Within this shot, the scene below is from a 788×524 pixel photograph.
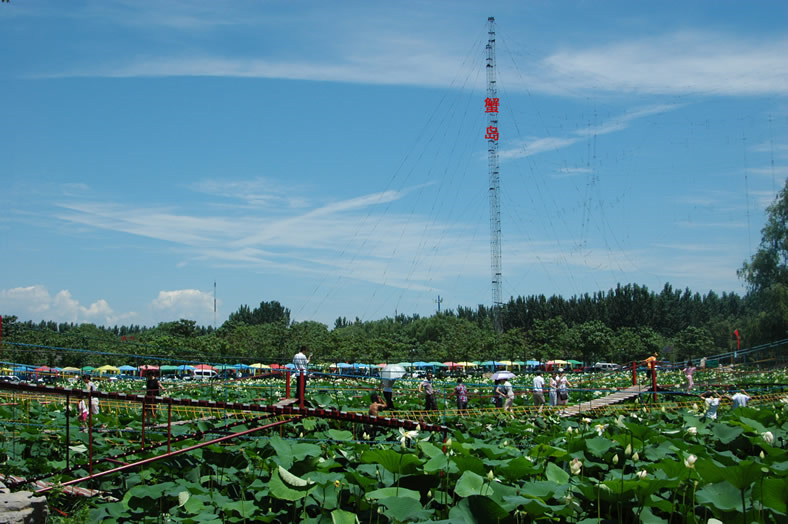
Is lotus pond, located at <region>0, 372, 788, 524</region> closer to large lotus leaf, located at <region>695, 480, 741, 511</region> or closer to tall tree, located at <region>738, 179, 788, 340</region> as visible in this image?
large lotus leaf, located at <region>695, 480, 741, 511</region>

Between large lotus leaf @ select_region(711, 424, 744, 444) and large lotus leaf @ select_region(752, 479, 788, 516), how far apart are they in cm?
260

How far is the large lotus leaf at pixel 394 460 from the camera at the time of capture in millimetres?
4699

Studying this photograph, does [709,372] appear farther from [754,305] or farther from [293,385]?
[293,385]

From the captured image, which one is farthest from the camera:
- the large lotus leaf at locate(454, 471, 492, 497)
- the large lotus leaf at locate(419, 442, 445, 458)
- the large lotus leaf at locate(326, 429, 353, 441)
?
the large lotus leaf at locate(326, 429, 353, 441)

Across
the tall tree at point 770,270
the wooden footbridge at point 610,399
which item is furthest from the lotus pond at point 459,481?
the tall tree at point 770,270

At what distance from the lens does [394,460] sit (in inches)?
187

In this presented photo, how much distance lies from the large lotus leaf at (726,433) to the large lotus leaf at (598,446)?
1.28 m

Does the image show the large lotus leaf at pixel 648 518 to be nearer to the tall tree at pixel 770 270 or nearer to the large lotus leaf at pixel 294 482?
the large lotus leaf at pixel 294 482

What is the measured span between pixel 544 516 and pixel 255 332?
233ft

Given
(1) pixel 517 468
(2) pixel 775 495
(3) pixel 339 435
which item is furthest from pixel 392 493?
(3) pixel 339 435

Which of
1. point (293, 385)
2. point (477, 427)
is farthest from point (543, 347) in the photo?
point (477, 427)

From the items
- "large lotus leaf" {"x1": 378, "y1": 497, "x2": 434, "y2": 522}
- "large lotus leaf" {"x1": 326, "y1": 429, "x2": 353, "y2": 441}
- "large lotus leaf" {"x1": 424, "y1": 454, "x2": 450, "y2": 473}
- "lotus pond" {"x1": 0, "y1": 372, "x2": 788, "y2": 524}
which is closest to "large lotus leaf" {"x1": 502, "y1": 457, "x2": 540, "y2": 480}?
"lotus pond" {"x1": 0, "y1": 372, "x2": 788, "y2": 524}

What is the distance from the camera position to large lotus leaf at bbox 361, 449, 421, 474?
470 cm

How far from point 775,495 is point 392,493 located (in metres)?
2.23
